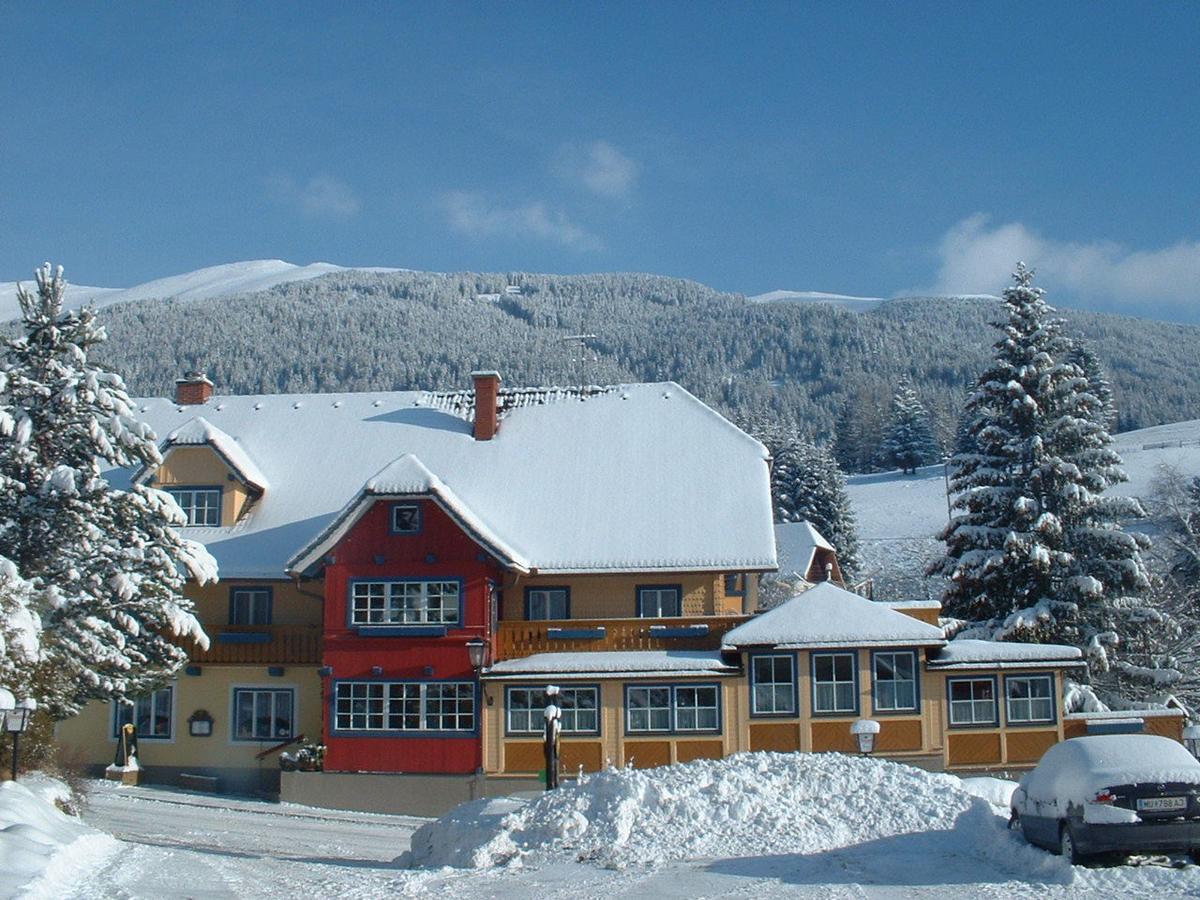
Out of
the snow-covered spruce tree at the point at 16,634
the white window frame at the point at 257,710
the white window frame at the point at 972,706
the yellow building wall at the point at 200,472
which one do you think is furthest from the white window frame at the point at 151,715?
the white window frame at the point at 972,706

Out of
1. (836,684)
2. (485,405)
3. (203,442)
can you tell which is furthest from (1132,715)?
(203,442)

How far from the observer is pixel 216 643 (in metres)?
32.4

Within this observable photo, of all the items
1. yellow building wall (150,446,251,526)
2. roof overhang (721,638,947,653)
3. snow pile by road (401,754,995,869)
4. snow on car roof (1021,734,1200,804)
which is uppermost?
yellow building wall (150,446,251,526)

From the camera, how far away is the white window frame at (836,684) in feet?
98.0

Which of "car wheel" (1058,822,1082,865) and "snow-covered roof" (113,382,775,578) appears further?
"snow-covered roof" (113,382,775,578)

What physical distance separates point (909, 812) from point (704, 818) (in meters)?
2.94

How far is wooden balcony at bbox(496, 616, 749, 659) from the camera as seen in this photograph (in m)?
31.0

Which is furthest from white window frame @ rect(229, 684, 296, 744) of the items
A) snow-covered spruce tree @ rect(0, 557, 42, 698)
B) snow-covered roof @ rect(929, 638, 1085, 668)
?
snow-covered roof @ rect(929, 638, 1085, 668)

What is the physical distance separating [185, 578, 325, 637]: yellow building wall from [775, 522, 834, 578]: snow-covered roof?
27.1m

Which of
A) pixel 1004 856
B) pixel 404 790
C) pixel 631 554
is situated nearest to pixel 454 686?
pixel 404 790

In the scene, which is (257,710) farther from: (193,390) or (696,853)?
(696,853)

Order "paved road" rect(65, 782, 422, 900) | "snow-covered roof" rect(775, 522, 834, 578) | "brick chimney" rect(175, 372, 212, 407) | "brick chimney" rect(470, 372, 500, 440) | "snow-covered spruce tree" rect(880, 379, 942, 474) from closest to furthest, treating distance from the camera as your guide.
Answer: "paved road" rect(65, 782, 422, 900) < "brick chimney" rect(470, 372, 500, 440) < "brick chimney" rect(175, 372, 212, 407) < "snow-covered roof" rect(775, 522, 834, 578) < "snow-covered spruce tree" rect(880, 379, 942, 474)

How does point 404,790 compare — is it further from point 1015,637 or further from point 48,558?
point 1015,637

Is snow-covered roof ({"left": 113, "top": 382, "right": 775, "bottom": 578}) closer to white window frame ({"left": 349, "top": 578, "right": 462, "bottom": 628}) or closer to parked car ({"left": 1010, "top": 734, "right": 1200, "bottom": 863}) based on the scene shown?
white window frame ({"left": 349, "top": 578, "right": 462, "bottom": 628})
